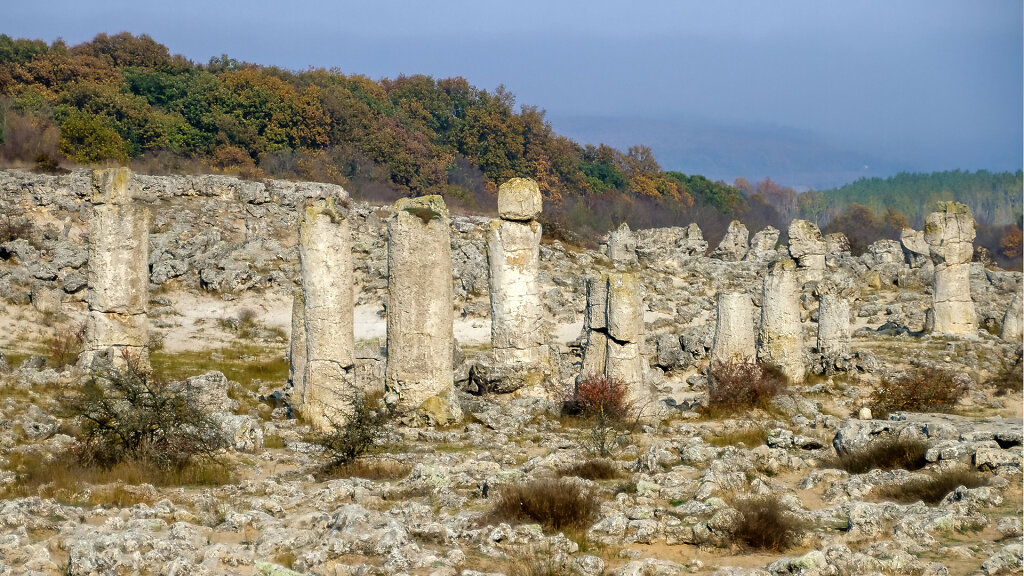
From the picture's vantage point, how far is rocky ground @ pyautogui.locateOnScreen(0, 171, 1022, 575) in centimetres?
866

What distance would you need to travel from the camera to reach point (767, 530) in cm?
921

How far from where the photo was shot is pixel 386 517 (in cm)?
953

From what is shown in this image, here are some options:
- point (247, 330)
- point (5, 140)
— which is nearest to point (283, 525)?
point (247, 330)

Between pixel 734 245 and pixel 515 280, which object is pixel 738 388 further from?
pixel 734 245

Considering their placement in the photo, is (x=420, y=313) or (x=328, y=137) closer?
(x=420, y=313)

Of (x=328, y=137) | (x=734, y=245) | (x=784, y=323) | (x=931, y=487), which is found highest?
(x=328, y=137)

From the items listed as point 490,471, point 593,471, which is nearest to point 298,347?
point 490,471

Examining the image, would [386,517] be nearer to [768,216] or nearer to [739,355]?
[739,355]

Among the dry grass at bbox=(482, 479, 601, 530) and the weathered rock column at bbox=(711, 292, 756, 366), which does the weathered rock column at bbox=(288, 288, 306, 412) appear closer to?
the dry grass at bbox=(482, 479, 601, 530)

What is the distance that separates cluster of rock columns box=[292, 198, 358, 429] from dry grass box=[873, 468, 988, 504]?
307 inches

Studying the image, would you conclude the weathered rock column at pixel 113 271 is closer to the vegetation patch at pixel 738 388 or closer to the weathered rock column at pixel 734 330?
the vegetation patch at pixel 738 388

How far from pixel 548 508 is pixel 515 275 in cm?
1011

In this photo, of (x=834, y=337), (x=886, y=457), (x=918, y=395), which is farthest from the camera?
(x=834, y=337)

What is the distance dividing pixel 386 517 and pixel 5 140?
4047cm
